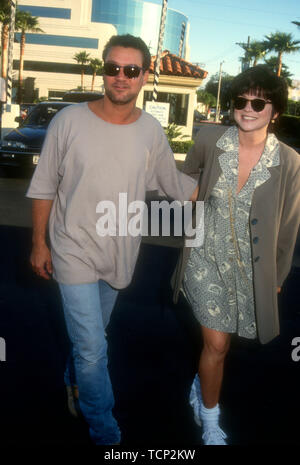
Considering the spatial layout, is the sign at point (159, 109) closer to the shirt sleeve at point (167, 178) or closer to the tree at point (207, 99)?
the shirt sleeve at point (167, 178)

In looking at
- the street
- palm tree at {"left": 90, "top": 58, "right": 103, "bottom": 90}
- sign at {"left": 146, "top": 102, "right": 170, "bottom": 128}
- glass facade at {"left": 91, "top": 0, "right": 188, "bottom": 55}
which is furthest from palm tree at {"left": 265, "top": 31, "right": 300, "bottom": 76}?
the street

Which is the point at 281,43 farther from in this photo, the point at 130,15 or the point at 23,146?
the point at 23,146

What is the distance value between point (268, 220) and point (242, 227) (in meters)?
0.14

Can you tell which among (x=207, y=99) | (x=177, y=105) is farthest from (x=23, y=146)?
(x=207, y=99)

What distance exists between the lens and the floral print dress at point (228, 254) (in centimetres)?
306

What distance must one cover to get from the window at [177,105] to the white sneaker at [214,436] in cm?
2374

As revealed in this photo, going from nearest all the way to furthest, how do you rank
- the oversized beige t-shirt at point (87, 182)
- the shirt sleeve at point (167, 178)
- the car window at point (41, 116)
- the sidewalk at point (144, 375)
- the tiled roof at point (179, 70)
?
the oversized beige t-shirt at point (87, 182)
the shirt sleeve at point (167, 178)
the sidewalk at point (144, 375)
the car window at point (41, 116)
the tiled roof at point (179, 70)

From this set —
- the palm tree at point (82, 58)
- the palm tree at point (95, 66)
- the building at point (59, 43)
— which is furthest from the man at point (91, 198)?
the palm tree at point (82, 58)

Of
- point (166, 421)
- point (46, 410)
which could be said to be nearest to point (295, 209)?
point (166, 421)

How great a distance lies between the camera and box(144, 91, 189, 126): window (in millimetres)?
26203

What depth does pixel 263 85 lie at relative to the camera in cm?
305

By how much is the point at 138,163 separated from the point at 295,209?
893mm

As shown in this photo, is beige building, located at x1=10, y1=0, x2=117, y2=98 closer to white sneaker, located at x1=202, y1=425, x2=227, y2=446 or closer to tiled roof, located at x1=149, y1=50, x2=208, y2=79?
tiled roof, located at x1=149, y1=50, x2=208, y2=79
